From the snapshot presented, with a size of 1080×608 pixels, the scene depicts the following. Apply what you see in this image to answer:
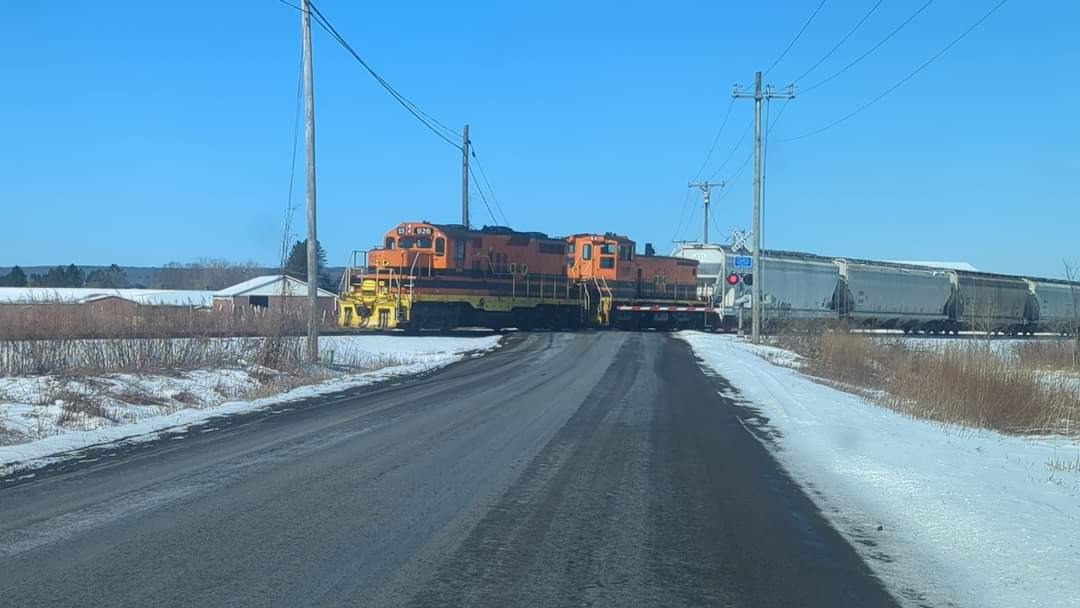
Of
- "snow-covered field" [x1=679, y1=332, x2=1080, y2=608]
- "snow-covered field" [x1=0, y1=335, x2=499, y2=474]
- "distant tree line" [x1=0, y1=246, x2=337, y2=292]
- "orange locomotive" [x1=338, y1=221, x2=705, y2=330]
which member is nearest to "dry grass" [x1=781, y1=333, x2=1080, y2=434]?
"snow-covered field" [x1=679, y1=332, x2=1080, y2=608]

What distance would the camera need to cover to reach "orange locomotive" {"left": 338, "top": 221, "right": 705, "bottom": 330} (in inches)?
1457

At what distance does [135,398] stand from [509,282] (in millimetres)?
24668

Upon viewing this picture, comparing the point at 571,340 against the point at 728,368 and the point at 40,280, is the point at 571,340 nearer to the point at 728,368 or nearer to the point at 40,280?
the point at 728,368

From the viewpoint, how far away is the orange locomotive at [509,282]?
37.0 meters

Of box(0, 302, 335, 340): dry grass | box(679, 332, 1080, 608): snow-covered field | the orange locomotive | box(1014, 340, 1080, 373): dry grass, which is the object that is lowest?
box(679, 332, 1080, 608): snow-covered field

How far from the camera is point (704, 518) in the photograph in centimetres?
765

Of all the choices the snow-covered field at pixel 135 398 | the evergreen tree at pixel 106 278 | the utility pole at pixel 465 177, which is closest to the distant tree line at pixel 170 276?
the evergreen tree at pixel 106 278

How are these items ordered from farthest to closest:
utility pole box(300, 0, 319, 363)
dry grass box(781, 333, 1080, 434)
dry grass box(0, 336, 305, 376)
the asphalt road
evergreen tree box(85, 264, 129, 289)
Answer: evergreen tree box(85, 264, 129, 289) < utility pole box(300, 0, 319, 363) < dry grass box(0, 336, 305, 376) < dry grass box(781, 333, 1080, 434) < the asphalt road

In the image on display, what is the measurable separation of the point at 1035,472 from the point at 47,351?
1814 centimetres

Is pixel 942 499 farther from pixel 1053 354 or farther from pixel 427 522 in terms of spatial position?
pixel 1053 354

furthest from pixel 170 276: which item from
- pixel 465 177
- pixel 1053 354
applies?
pixel 1053 354

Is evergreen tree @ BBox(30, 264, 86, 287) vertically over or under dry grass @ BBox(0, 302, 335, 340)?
over

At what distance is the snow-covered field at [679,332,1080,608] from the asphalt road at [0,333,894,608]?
1.18 feet

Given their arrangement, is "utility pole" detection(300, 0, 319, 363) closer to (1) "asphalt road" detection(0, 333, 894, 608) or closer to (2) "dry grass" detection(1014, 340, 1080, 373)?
(1) "asphalt road" detection(0, 333, 894, 608)
